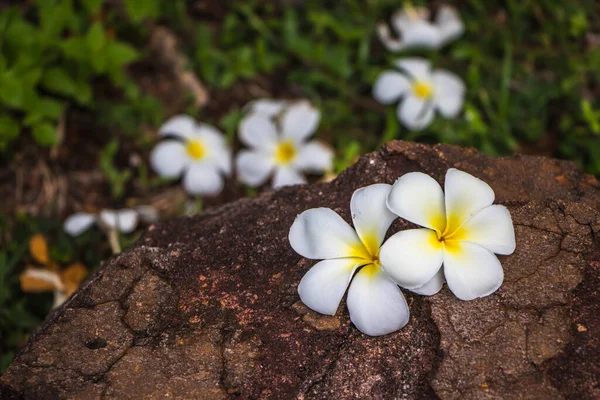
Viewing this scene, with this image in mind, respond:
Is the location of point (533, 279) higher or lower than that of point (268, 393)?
higher

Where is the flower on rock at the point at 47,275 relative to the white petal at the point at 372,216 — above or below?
below

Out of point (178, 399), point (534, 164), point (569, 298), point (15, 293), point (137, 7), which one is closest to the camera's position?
point (178, 399)

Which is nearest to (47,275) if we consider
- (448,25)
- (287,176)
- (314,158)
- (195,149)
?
(195,149)

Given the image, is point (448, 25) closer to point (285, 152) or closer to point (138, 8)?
point (285, 152)

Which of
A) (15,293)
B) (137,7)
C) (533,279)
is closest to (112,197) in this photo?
(15,293)

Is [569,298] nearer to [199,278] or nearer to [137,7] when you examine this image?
[199,278]

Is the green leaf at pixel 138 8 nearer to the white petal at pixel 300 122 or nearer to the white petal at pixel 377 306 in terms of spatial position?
the white petal at pixel 300 122

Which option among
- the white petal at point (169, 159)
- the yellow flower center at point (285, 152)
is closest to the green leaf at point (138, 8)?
the white petal at point (169, 159)

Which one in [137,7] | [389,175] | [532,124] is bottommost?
[532,124]
